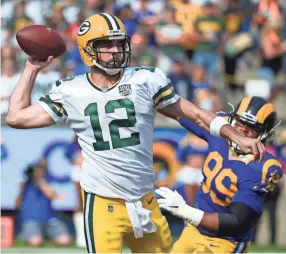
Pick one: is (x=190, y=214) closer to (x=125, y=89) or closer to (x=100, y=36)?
(x=125, y=89)

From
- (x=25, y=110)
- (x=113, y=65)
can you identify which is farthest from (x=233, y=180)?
(x=25, y=110)

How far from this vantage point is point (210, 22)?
1116 centimetres

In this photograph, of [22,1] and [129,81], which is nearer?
[129,81]

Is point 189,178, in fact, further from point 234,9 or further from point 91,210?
point 91,210

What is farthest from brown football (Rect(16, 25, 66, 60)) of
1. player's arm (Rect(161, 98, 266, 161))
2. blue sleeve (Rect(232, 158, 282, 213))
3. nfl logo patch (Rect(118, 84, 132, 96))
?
blue sleeve (Rect(232, 158, 282, 213))

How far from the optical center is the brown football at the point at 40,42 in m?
4.72

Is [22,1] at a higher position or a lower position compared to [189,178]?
higher

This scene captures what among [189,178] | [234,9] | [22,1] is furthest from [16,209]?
[234,9]

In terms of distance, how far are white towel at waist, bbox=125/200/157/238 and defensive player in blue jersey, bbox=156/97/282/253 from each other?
19.1 inches

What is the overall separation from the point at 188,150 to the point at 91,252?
191 inches

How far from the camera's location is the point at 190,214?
15.7ft

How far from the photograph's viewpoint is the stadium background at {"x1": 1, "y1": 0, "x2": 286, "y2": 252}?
9.43 m

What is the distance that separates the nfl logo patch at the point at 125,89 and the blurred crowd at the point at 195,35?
18.6ft

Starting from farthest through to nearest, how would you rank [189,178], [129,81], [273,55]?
[273,55]
[189,178]
[129,81]
